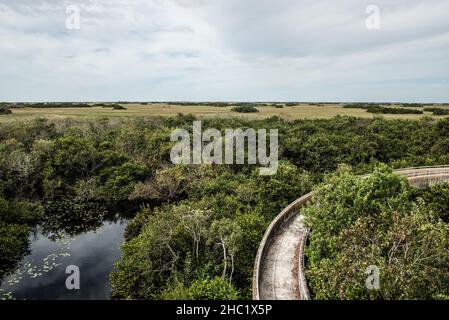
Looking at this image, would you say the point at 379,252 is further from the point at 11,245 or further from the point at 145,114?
the point at 145,114

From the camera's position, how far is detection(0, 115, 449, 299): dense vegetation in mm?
22875

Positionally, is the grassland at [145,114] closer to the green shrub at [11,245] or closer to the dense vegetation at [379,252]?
the green shrub at [11,245]

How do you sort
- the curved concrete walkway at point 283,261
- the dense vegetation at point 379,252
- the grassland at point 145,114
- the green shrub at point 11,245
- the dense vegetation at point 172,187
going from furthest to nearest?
1. the grassland at point 145,114
2. the green shrub at point 11,245
3. the dense vegetation at point 172,187
4. the curved concrete walkway at point 283,261
5. the dense vegetation at point 379,252

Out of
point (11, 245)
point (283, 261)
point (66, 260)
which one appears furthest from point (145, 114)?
point (283, 261)

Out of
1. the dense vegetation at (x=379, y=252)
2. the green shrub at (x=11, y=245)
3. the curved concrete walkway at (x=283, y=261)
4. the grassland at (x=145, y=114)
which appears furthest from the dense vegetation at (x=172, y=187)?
the grassland at (x=145, y=114)

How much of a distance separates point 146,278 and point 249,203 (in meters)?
13.1

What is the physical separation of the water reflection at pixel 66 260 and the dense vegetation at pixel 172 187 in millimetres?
1597

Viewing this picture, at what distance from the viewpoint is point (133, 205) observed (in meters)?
42.8

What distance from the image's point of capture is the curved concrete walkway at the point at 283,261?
1808 cm

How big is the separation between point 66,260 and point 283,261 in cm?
1891

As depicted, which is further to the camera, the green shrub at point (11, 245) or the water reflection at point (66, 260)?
the green shrub at point (11, 245)

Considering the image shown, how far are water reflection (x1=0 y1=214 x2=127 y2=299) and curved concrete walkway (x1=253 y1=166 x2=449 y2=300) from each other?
12.0 metres

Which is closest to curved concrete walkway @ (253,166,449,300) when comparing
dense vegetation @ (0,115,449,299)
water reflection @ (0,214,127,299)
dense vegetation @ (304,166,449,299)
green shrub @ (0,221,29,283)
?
dense vegetation @ (304,166,449,299)

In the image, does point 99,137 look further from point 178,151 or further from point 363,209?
point 363,209
